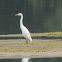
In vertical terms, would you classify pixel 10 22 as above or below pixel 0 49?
below

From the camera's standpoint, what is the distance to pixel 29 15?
7112 cm

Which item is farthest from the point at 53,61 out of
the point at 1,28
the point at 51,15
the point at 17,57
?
the point at 51,15

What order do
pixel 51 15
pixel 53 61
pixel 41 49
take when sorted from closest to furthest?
pixel 53 61 < pixel 41 49 < pixel 51 15

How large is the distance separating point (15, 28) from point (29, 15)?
→ 376 inches

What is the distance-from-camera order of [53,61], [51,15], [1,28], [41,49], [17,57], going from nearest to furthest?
1. [53,61]
2. [17,57]
3. [41,49]
4. [1,28]
5. [51,15]

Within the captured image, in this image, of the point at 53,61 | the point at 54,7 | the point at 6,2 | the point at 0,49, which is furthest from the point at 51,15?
the point at 53,61

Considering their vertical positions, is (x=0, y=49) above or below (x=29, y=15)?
above

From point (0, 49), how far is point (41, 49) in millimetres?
2312

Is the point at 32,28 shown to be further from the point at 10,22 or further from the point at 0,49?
the point at 0,49

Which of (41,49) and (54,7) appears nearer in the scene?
(41,49)

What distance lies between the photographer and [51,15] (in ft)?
230

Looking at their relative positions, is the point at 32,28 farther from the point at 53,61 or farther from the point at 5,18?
the point at 53,61

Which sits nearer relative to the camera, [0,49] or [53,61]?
[53,61]

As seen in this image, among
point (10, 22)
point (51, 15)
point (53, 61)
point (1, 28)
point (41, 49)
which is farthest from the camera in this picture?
point (51, 15)
